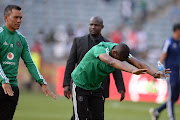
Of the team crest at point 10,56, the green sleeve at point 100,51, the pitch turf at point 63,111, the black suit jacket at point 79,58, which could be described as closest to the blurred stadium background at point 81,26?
the pitch turf at point 63,111

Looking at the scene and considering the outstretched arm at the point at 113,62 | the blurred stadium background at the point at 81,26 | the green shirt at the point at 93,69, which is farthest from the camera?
the blurred stadium background at the point at 81,26

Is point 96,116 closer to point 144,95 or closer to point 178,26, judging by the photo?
point 178,26

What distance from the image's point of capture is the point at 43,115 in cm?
1145

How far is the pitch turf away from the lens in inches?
440

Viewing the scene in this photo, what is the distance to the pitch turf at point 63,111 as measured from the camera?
1119cm

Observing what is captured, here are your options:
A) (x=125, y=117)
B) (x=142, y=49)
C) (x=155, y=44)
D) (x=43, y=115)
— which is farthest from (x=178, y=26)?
(x=155, y=44)

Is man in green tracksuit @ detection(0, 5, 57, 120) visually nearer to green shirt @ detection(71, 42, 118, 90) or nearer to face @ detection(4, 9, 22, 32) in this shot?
face @ detection(4, 9, 22, 32)

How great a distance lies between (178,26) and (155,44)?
1196 centimetres

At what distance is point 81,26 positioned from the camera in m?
21.8

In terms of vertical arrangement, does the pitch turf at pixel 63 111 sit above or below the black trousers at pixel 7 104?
below

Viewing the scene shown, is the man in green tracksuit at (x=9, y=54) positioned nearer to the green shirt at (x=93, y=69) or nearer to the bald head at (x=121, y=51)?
the green shirt at (x=93, y=69)

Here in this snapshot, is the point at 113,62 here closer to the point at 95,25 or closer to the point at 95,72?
the point at 95,72

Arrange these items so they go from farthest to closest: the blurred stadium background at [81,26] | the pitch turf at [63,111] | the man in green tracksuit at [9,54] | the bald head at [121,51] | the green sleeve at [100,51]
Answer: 1. the blurred stadium background at [81,26]
2. the pitch turf at [63,111]
3. the man in green tracksuit at [9,54]
4. the green sleeve at [100,51]
5. the bald head at [121,51]

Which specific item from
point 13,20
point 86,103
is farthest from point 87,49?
point 13,20
